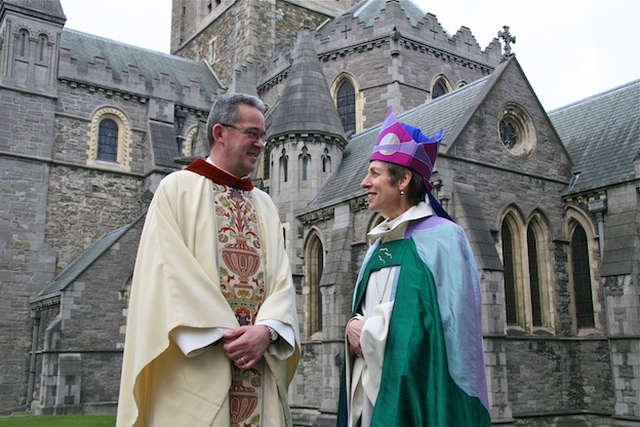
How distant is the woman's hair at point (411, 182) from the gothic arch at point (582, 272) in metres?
12.8

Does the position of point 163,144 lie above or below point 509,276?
above

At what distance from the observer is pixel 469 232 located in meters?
13.8

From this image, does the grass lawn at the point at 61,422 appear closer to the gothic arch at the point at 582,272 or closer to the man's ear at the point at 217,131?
the gothic arch at the point at 582,272

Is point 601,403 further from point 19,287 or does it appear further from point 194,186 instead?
point 19,287

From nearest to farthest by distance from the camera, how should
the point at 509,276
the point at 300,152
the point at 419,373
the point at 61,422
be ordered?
1. the point at 419,373
2. the point at 509,276
3. the point at 61,422
4. the point at 300,152

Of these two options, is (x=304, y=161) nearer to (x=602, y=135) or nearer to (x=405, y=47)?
(x=405, y=47)

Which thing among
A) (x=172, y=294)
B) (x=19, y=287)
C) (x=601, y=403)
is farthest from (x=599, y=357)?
(x=19, y=287)

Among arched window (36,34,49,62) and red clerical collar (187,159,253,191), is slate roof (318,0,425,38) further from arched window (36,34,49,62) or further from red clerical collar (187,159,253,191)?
red clerical collar (187,159,253,191)

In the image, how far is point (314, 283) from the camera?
19.7 metres

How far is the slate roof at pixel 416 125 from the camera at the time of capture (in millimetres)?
16927

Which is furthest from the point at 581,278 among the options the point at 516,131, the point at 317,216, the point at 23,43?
the point at 23,43

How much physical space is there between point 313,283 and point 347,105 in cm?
860

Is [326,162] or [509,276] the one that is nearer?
[509,276]

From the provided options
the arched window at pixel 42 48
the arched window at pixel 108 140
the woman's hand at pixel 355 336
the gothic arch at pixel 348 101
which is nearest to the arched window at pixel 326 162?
the gothic arch at pixel 348 101
